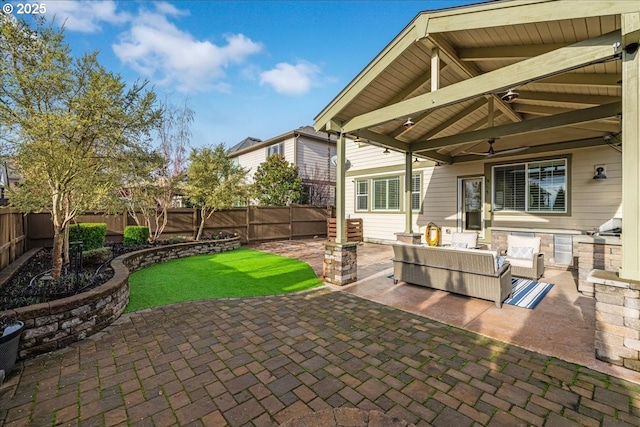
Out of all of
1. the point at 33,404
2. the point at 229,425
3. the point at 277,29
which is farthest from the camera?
the point at 277,29

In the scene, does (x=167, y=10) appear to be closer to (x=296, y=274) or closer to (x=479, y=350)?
(x=296, y=274)

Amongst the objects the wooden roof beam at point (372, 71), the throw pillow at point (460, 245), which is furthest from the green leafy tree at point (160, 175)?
the throw pillow at point (460, 245)

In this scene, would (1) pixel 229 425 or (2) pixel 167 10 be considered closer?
(1) pixel 229 425

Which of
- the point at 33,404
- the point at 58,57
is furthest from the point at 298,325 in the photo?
the point at 58,57

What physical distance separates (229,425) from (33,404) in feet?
5.60

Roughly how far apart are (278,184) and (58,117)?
1086 cm

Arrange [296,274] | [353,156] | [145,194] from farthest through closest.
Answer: [353,156] → [145,194] → [296,274]

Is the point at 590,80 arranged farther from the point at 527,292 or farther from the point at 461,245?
the point at 461,245

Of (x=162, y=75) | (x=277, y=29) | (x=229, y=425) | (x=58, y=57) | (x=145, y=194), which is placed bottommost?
(x=229, y=425)

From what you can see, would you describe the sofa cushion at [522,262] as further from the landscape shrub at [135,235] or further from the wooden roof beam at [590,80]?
the landscape shrub at [135,235]

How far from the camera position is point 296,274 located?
22.1ft

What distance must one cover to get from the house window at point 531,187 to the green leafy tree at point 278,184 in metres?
8.99

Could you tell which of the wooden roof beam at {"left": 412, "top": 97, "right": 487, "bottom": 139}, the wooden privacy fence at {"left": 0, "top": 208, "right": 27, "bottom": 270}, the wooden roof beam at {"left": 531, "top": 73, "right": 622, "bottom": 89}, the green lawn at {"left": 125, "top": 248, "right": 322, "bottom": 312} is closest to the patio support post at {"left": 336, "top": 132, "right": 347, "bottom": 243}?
the green lawn at {"left": 125, "top": 248, "right": 322, "bottom": 312}

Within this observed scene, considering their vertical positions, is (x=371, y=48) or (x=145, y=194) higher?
(x=371, y=48)
